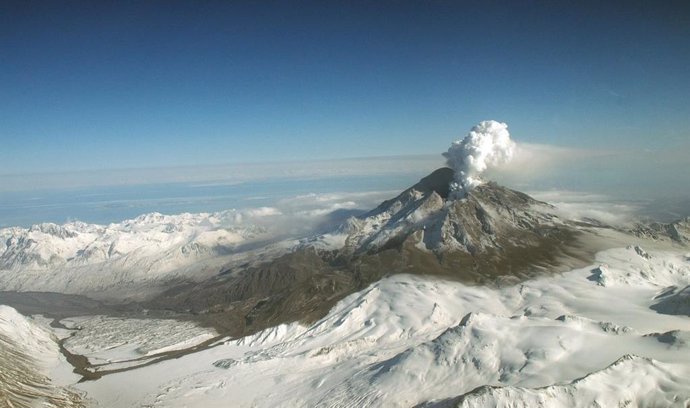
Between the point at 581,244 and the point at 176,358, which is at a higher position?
the point at 581,244

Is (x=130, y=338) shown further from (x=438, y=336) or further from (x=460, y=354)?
(x=460, y=354)

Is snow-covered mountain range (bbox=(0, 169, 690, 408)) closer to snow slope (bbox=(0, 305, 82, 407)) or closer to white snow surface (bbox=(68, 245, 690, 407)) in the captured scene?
white snow surface (bbox=(68, 245, 690, 407))

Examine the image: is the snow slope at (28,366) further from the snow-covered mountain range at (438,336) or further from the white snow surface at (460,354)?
the white snow surface at (460,354)

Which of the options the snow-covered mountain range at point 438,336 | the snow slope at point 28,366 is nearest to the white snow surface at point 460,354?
the snow-covered mountain range at point 438,336

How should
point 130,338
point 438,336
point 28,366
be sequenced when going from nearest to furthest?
point 438,336 < point 28,366 < point 130,338

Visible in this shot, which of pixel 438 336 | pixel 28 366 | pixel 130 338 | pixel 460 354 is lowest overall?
pixel 130 338

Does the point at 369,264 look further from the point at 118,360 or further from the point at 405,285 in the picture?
the point at 118,360

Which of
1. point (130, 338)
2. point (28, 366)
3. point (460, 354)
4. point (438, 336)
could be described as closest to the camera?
point (460, 354)

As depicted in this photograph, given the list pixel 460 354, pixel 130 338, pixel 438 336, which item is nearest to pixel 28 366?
pixel 130 338

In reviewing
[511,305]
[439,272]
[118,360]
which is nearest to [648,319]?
[511,305]
